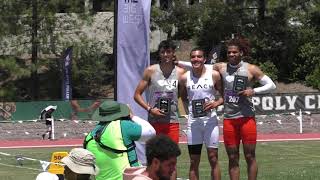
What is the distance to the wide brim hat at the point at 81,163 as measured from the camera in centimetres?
560

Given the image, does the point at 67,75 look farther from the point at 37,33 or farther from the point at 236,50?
the point at 236,50

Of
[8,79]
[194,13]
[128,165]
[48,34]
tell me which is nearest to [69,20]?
[48,34]

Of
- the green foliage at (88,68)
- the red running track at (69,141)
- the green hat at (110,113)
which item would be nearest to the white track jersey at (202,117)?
the green hat at (110,113)

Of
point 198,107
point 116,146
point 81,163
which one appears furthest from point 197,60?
point 81,163

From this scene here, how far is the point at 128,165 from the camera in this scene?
7.11 metres

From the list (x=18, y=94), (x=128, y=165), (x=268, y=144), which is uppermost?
(x=128, y=165)

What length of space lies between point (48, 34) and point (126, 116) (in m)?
42.7

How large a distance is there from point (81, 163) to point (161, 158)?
757mm

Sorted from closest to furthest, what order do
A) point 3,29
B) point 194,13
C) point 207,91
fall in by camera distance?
1. point 207,91
2. point 3,29
3. point 194,13

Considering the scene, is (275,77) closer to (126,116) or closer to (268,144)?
(268,144)

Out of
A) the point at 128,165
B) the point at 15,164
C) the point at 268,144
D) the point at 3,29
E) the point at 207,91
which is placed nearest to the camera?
the point at 128,165

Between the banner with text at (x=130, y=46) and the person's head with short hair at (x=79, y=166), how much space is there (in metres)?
4.92

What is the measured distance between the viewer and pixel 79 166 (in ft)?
18.4

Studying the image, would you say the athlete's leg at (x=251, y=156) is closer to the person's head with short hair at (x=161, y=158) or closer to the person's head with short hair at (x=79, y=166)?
the person's head with short hair at (x=79, y=166)
